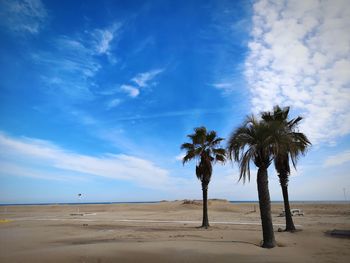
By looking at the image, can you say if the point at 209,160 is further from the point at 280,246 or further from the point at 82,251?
the point at 82,251

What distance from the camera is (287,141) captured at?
14.4 metres

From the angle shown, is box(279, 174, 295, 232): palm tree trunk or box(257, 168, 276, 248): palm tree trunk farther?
box(279, 174, 295, 232): palm tree trunk

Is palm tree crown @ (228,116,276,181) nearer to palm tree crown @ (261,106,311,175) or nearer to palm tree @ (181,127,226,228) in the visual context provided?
palm tree crown @ (261,106,311,175)

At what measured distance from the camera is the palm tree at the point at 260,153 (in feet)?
47.3

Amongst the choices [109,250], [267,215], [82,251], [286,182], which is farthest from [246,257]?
[286,182]

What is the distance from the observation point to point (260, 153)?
14.7 metres

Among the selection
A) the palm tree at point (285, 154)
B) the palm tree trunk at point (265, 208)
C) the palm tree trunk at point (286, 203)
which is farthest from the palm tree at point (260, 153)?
the palm tree trunk at point (286, 203)

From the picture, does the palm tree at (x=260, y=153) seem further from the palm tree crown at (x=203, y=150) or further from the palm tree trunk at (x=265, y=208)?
the palm tree crown at (x=203, y=150)

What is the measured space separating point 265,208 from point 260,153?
2.72 m

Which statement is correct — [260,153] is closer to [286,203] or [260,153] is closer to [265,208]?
[265,208]

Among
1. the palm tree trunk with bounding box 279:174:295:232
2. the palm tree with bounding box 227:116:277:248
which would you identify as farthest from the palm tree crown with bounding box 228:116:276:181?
the palm tree trunk with bounding box 279:174:295:232

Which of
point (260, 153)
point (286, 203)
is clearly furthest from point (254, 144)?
point (286, 203)

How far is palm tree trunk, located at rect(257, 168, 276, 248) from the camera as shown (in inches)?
560

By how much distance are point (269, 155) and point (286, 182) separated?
23.9ft
